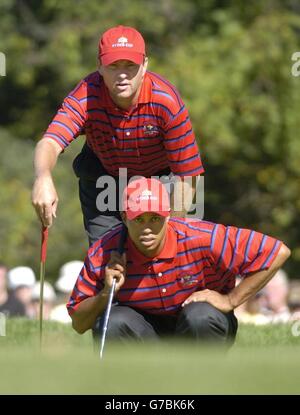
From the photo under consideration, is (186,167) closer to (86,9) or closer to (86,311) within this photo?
(86,311)

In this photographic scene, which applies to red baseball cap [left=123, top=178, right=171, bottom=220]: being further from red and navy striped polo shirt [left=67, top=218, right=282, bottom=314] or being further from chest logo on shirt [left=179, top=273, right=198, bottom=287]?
chest logo on shirt [left=179, top=273, right=198, bottom=287]

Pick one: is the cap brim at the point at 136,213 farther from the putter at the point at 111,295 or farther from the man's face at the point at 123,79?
the man's face at the point at 123,79

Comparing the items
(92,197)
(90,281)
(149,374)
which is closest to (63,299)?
(92,197)

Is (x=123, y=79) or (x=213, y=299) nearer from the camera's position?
(x=213, y=299)

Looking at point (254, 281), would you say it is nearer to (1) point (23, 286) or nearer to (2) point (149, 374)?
(2) point (149, 374)

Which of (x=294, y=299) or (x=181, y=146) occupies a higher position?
(x=294, y=299)

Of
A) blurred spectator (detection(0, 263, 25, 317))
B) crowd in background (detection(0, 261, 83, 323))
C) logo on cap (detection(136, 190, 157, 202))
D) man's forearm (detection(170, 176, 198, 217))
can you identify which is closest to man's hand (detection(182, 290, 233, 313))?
logo on cap (detection(136, 190, 157, 202))

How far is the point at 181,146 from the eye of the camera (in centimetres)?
759

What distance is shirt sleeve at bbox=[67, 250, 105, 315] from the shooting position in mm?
7086

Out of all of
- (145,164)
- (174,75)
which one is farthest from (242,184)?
(145,164)

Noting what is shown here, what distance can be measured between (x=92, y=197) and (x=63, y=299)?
612 centimetres

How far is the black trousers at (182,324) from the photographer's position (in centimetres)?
698

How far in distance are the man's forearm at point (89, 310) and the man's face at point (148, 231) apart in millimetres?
376

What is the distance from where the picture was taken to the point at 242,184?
24.8m
